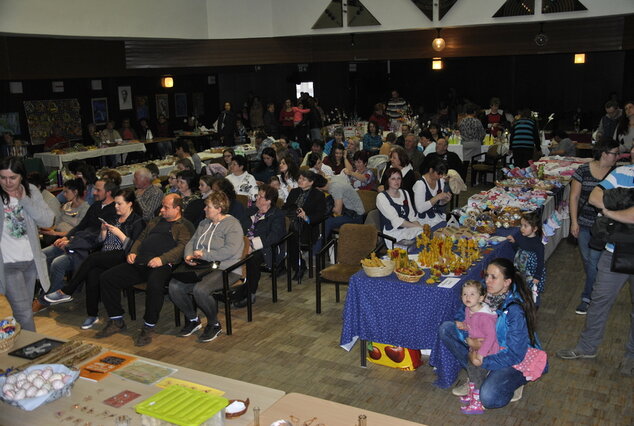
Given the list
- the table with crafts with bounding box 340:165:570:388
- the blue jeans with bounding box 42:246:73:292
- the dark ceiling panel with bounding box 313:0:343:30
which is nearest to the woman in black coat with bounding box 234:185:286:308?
the table with crafts with bounding box 340:165:570:388

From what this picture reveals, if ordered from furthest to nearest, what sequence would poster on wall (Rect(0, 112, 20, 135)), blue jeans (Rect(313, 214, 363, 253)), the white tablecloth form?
poster on wall (Rect(0, 112, 20, 135)), the white tablecloth, blue jeans (Rect(313, 214, 363, 253))

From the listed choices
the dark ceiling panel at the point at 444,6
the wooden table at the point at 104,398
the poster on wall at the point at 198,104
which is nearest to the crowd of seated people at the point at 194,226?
the wooden table at the point at 104,398

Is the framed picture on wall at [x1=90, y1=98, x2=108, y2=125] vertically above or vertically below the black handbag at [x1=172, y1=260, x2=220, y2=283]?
above

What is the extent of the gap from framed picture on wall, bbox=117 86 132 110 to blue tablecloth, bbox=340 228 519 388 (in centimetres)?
1267

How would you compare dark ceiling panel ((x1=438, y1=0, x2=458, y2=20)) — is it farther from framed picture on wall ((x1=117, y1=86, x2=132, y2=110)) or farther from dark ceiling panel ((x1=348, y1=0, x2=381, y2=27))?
framed picture on wall ((x1=117, y1=86, x2=132, y2=110))

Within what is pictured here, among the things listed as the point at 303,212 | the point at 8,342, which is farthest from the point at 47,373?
the point at 303,212

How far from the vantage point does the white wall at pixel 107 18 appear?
9.10 metres

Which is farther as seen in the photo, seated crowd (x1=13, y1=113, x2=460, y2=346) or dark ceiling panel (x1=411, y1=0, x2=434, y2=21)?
dark ceiling panel (x1=411, y1=0, x2=434, y2=21)

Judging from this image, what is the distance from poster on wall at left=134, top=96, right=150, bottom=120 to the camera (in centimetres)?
1659

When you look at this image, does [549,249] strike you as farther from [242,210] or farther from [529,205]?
[242,210]

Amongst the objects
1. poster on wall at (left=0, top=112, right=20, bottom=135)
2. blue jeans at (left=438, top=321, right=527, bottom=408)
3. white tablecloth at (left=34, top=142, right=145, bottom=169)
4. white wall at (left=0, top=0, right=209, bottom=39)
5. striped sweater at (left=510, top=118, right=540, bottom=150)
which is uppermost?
white wall at (left=0, top=0, right=209, bottom=39)

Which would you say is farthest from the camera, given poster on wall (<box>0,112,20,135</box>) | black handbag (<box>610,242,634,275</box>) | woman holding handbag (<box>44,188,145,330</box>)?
poster on wall (<box>0,112,20,135</box>)

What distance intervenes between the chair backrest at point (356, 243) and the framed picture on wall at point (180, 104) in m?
12.7

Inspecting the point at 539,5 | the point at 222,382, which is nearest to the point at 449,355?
the point at 222,382
